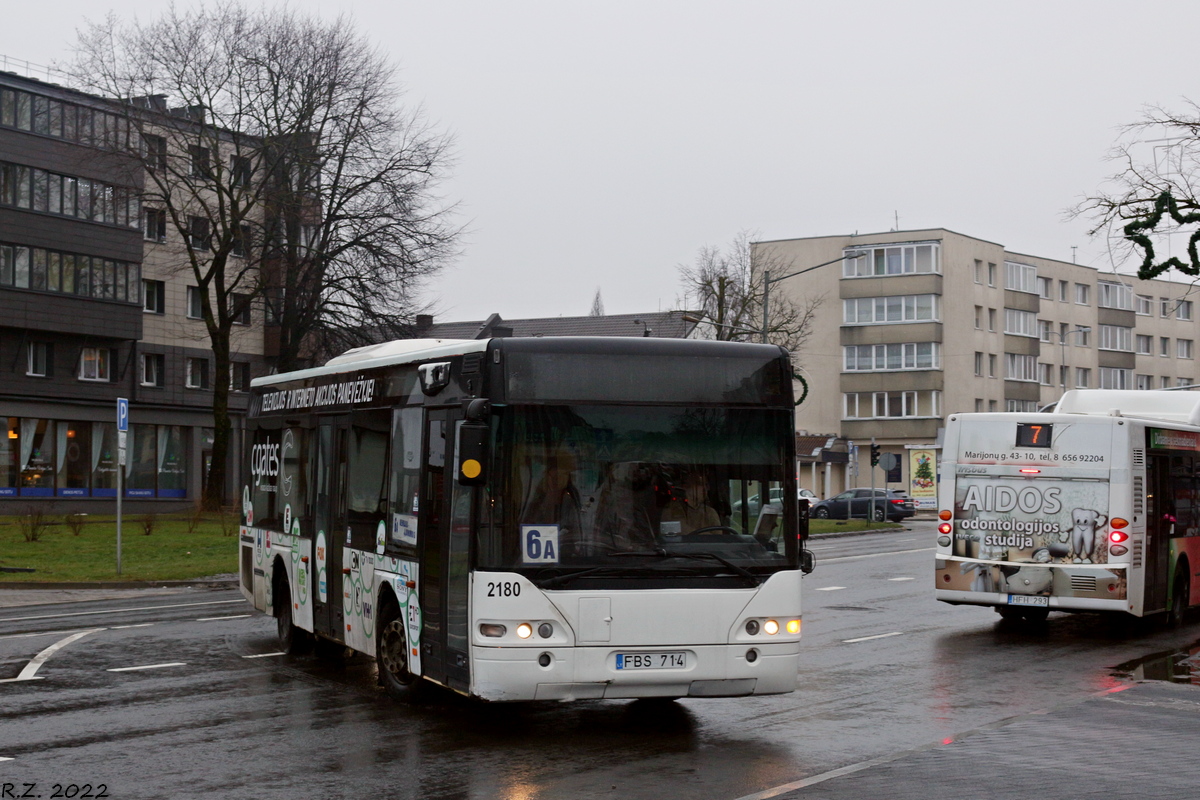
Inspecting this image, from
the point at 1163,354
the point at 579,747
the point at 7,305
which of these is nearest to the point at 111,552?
the point at 7,305

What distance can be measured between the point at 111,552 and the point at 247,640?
17.6m

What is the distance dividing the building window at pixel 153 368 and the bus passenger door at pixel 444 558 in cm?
4907

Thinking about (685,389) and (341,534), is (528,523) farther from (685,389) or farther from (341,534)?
(341,534)

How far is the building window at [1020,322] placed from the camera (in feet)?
309

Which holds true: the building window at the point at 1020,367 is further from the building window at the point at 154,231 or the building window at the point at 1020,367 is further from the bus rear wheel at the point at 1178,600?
the bus rear wheel at the point at 1178,600

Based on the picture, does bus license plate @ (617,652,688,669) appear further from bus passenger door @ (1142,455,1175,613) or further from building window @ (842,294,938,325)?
building window @ (842,294,938,325)

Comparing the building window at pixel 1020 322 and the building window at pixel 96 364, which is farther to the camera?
the building window at pixel 1020 322

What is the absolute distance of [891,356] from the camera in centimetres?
8906

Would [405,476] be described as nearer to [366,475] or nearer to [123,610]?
[366,475]

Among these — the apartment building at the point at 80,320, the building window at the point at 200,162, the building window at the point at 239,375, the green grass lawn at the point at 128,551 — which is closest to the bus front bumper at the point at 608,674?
the green grass lawn at the point at 128,551

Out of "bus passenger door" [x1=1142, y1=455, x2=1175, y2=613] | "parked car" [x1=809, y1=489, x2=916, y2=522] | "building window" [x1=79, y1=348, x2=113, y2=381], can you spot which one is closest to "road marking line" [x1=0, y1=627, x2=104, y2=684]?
"bus passenger door" [x1=1142, y1=455, x2=1175, y2=613]

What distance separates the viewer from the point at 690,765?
9.28 meters

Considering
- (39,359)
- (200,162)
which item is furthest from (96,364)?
(200,162)

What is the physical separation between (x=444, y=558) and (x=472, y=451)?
1168 mm
